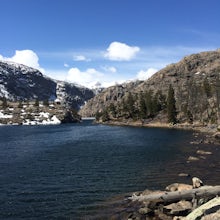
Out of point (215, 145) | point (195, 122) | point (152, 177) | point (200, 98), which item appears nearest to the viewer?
point (152, 177)

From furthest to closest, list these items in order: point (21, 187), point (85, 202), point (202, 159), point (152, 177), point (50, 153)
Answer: point (50, 153) → point (202, 159) → point (152, 177) → point (21, 187) → point (85, 202)

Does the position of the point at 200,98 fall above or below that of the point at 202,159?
above

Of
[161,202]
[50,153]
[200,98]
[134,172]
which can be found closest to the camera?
[161,202]

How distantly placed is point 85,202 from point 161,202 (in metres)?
10.6

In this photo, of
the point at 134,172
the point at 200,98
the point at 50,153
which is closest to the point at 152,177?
the point at 134,172

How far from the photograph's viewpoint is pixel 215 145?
308 feet

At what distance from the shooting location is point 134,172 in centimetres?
5841

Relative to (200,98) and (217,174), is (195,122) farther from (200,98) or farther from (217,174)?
(217,174)

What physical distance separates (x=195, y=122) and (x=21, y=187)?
151 meters

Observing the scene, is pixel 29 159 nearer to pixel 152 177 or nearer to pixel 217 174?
pixel 152 177

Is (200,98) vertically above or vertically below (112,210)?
above

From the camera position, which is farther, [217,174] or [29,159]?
[29,159]

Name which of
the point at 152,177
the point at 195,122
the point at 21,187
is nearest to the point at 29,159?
the point at 21,187

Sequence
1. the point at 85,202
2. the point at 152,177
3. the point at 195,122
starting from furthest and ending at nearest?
the point at 195,122 < the point at 152,177 < the point at 85,202
